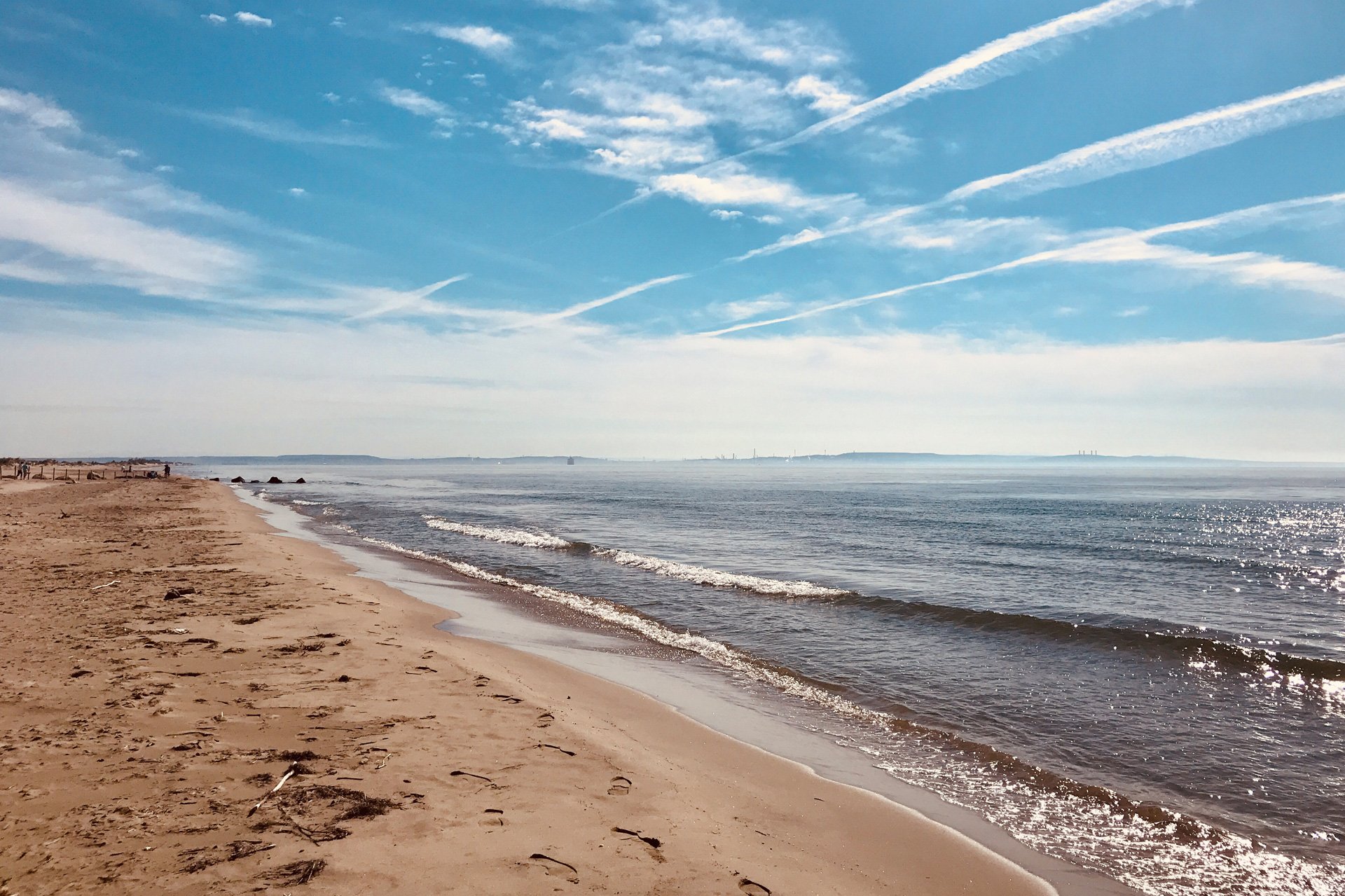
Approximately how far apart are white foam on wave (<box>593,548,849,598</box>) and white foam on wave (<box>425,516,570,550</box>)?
448cm

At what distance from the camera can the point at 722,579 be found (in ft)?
72.9

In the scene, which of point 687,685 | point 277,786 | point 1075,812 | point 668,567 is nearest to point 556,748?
point 277,786

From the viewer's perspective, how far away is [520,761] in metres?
6.82

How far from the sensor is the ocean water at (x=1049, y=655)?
7.14 metres

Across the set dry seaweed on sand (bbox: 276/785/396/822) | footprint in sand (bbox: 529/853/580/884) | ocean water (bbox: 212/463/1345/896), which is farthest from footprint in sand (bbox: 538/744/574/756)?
ocean water (bbox: 212/463/1345/896)

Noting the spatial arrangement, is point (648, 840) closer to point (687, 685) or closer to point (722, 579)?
point (687, 685)

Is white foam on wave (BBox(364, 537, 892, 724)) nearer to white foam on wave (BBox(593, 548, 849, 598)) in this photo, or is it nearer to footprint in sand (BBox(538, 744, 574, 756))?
white foam on wave (BBox(593, 548, 849, 598))

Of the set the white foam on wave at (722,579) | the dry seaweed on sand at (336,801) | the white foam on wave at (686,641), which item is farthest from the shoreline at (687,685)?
the white foam on wave at (722,579)

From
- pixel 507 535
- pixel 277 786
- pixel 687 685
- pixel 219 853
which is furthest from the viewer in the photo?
pixel 507 535

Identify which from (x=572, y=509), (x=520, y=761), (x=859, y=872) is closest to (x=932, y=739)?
(x=859, y=872)

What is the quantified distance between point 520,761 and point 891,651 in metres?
9.48

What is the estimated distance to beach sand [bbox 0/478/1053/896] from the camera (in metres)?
4.60

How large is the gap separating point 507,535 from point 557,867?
3101cm

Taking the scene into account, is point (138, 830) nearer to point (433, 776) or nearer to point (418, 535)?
point (433, 776)
